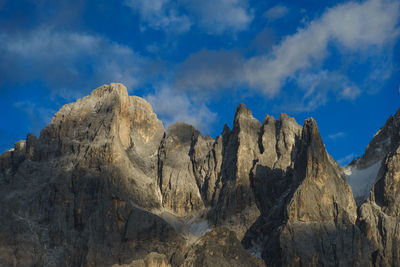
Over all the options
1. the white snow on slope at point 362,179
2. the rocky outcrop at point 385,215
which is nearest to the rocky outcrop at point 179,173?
the white snow on slope at point 362,179

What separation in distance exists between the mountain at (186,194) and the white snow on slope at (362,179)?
394 mm

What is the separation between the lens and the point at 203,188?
136 m

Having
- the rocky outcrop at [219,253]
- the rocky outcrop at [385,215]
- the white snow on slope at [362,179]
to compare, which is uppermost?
the white snow on slope at [362,179]

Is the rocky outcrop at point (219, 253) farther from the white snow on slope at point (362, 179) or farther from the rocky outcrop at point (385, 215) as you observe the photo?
the white snow on slope at point (362, 179)

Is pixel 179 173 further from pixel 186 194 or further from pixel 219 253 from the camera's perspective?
pixel 219 253

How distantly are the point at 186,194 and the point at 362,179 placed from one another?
40245 millimetres

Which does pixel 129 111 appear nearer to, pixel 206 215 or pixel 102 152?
pixel 102 152

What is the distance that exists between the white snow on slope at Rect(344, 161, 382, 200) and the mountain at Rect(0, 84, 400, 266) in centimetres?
39

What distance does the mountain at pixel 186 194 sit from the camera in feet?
338

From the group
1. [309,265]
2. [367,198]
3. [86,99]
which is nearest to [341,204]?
[367,198]

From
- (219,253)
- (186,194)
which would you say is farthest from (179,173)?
(219,253)

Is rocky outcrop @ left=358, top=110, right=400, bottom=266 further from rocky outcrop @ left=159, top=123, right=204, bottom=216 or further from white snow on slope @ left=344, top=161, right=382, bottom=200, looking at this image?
rocky outcrop @ left=159, top=123, right=204, bottom=216

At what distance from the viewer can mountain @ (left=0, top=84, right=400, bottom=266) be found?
103 m

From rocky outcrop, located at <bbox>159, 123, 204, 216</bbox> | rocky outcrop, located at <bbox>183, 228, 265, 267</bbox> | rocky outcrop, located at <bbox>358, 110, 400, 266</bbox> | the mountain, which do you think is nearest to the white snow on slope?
the mountain
